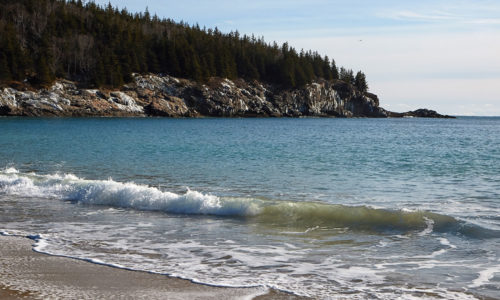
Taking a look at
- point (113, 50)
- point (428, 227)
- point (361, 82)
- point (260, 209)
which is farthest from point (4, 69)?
point (361, 82)

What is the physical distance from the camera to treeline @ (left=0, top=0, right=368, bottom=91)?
372 feet

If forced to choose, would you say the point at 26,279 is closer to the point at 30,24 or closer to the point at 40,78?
the point at 40,78

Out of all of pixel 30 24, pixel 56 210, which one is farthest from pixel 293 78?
pixel 56 210

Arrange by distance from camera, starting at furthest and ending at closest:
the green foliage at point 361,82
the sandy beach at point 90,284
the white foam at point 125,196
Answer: the green foliage at point 361,82, the white foam at point 125,196, the sandy beach at point 90,284

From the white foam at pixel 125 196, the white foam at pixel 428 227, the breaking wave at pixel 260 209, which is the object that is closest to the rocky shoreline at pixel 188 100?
the white foam at pixel 125 196

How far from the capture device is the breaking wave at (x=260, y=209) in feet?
42.3

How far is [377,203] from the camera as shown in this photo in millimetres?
16406

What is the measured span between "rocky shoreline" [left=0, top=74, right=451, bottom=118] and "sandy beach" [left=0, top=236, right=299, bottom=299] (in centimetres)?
9424

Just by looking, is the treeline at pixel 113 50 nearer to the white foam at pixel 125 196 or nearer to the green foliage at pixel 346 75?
the green foliage at pixel 346 75

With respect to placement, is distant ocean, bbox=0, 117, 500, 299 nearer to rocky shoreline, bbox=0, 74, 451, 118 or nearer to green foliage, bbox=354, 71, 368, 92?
rocky shoreline, bbox=0, 74, 451, 118

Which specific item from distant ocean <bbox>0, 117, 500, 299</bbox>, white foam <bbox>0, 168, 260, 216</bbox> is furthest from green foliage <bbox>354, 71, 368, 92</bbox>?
white foam <bbox>0, 168, 260, 216</bbox>

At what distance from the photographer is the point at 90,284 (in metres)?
7.70

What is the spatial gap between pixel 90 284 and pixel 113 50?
12784 cm

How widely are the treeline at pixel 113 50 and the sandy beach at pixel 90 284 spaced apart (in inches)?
4049
